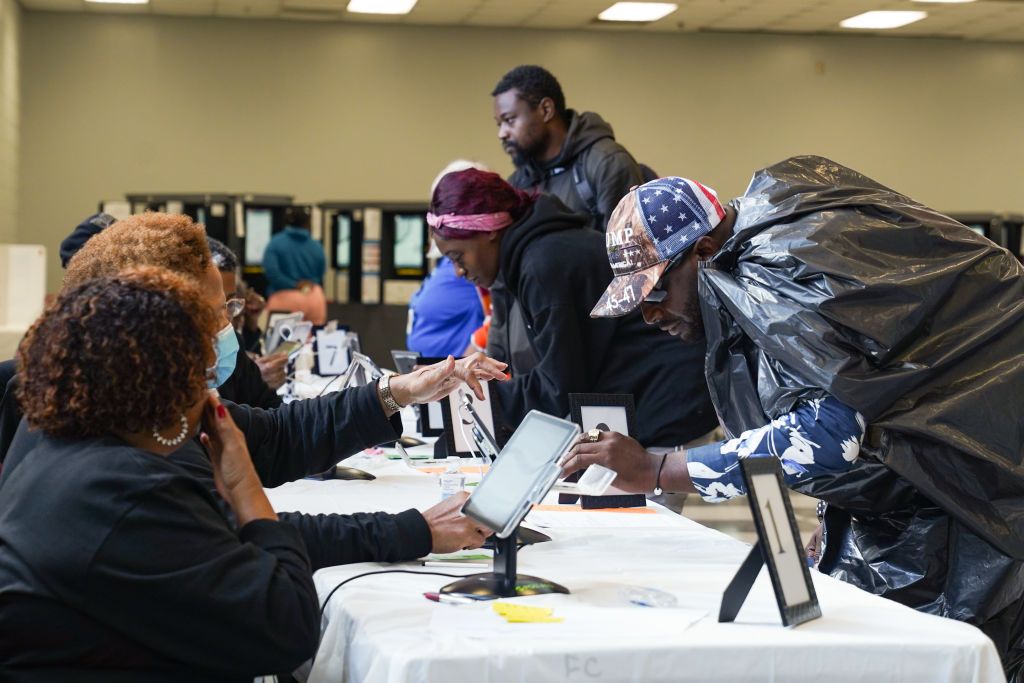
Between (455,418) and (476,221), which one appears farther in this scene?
(476,221)

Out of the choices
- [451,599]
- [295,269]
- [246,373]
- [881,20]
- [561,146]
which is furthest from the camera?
[881,20]

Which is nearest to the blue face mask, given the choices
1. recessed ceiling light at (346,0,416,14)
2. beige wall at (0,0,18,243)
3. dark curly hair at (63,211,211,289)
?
dark curly hair at (63,211,211,289)

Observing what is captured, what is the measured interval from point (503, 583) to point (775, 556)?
0.40m

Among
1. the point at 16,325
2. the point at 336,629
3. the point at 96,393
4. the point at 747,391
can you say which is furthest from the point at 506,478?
the point at 16,325

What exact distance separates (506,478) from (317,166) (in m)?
8.99

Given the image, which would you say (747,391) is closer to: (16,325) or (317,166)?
(16,325)

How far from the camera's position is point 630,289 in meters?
2.07

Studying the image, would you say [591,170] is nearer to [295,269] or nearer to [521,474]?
[521,474]

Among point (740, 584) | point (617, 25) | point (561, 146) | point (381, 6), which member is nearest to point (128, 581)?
point (740, 584)

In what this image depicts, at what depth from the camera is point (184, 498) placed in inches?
50.2

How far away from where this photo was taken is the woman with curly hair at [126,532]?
4.04 ft

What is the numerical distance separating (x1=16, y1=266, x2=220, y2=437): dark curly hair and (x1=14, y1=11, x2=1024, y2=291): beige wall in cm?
916

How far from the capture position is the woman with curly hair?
1232 millimetres

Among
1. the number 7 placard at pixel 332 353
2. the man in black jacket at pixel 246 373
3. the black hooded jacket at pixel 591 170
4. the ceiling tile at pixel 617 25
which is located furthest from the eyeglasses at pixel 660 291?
the ceiling tile at pixel 617 25
